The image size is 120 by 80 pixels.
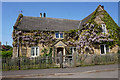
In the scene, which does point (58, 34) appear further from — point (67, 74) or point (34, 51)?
point (67, 74)

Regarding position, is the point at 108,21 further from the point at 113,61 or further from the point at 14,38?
the point at 14,38

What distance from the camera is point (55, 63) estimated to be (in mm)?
11789

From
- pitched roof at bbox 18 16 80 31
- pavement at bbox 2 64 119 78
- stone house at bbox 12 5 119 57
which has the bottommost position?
pavement at bbox 2 64 119 78

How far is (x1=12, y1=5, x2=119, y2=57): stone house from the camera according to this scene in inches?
671

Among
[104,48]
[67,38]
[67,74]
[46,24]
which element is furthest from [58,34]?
[67,74]

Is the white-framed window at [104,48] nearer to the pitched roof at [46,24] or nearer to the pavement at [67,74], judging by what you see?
the pitched roof at [46,24]

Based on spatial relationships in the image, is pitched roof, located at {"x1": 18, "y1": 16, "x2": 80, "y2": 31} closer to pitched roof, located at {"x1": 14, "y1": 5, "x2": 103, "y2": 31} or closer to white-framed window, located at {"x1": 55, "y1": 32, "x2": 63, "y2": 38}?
pitched roof, located at {"x1": 14, "y1": 5, "x2": 103, "y2": 31}

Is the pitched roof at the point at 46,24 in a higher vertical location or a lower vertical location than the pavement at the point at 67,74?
higher

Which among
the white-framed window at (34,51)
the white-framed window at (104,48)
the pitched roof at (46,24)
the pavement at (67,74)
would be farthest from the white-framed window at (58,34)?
A: the pavement at (67,74)

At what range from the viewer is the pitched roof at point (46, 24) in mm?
18433

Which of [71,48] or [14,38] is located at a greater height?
[14,38]

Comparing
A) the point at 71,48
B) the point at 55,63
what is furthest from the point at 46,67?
the point at 71,48

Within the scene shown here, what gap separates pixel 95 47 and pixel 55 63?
8.58m

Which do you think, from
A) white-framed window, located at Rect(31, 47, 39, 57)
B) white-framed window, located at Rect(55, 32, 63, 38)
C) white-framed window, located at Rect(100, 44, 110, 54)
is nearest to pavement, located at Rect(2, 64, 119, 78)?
white-framed window, located at Rect(31, 47, 39, 57)
